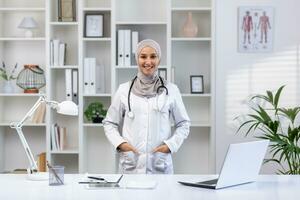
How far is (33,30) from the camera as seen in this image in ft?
18.2

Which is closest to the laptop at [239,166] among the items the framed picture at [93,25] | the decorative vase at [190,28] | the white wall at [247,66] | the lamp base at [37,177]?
the lamp base at [37,177]

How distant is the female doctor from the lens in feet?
12.0

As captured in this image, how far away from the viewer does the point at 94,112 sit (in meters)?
5.29

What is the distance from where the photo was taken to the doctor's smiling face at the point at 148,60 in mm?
3700

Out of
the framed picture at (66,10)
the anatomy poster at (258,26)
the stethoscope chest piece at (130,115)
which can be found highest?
the framed picture at (66,10)

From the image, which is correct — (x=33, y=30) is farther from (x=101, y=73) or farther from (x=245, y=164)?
(x=245, y=164)

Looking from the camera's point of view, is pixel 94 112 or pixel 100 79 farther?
pixel 100 79

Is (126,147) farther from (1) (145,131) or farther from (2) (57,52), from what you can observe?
(2) (57,52)

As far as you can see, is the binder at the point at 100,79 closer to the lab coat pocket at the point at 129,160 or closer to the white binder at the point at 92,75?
the white binder at the point at 92,75

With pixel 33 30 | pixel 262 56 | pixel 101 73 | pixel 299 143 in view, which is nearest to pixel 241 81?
pixel 262 56

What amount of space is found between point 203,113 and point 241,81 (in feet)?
1.93

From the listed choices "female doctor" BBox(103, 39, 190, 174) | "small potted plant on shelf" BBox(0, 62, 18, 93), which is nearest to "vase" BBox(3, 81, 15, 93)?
"small potted plant on shelf" BBox(0, 62, 18, 93)

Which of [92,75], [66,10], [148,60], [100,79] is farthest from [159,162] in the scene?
[66,10]

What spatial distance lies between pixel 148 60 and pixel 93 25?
1.77 metres
